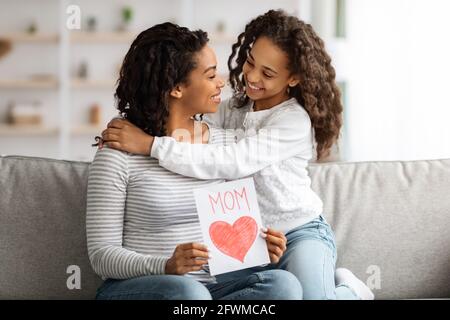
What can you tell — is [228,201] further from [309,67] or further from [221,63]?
[221,63]

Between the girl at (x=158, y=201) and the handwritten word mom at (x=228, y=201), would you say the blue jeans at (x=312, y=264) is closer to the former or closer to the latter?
the girl at (x=158, y=201)

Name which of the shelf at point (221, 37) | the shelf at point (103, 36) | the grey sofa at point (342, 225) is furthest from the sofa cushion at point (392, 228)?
the shelf at point (103, 36)

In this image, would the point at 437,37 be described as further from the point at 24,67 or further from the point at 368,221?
the point at 24,67

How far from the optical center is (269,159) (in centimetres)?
166

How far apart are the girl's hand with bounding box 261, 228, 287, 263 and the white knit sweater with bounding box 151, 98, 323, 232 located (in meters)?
0.16

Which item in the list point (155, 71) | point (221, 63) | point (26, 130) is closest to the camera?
point (155, 71)

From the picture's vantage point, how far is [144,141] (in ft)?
5.15

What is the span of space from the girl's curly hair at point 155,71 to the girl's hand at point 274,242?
0.34 meters

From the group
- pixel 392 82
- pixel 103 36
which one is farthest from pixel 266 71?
pixel 103 36

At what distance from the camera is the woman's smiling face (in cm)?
Answer: 163

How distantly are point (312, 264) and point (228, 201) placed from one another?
266mm

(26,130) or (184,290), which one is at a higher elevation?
(26,130)
